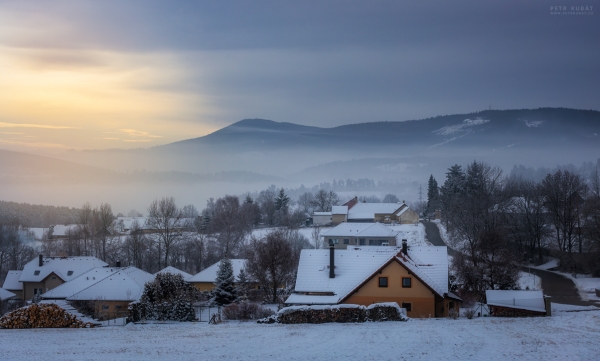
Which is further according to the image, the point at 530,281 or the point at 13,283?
the point at 13,283

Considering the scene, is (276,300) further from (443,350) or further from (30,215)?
(30,215)

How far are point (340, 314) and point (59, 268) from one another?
46.7m

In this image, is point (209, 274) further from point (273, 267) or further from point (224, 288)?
point (273, 267)

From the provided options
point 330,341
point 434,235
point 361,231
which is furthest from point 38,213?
point 330,341

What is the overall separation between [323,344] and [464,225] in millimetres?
49489

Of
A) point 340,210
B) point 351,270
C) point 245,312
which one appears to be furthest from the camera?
point 340,210

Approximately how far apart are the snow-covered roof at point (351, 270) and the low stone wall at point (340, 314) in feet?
20.4

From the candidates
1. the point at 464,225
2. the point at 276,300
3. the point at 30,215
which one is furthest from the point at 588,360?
the point at 30,215

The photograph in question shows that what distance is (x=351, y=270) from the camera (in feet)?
130

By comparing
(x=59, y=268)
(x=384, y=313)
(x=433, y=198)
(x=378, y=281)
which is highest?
(x=433, y=198)

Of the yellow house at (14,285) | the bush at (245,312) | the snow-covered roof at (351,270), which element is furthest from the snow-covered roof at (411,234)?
the yellow house at (14,285)

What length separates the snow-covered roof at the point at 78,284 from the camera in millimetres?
50656

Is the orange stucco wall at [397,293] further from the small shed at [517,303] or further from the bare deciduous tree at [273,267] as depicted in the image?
the bare deciduous tree at [273,267]

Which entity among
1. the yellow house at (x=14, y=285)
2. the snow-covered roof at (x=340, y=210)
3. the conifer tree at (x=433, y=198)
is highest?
the conifer tree at (x=433, y=198)
